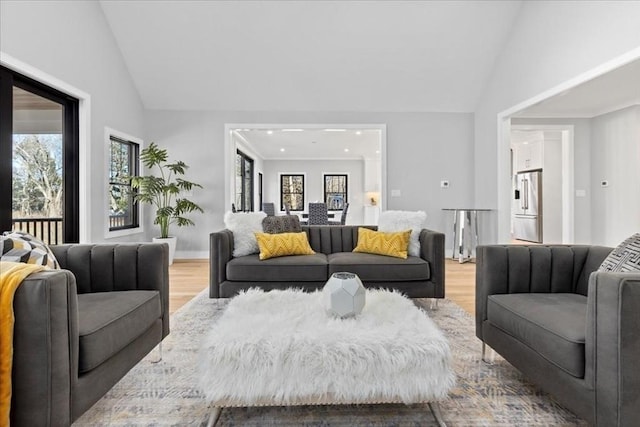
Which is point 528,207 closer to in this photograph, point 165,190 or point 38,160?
point 165,190

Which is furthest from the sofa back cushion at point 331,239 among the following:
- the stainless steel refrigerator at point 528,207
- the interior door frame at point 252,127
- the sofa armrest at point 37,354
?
the stainless steel refrigerator at point 528,207

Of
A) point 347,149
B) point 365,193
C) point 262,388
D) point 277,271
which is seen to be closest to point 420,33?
point 277,271

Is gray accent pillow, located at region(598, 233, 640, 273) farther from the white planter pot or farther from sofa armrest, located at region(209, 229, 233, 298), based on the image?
the white planter pot

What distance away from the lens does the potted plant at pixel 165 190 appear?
16.9 feet

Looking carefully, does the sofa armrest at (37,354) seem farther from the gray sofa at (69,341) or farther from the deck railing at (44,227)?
the deck railing at (44,227)

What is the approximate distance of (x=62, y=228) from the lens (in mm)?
4121

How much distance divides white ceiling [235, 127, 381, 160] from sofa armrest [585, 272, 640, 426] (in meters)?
6.20

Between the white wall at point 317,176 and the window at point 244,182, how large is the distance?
1611 millimetres

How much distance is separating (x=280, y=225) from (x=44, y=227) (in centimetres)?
265

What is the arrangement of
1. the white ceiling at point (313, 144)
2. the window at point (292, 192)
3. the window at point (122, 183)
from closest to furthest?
the window at point (122, 183)
the white ceiling at point (313, 144)
the window at point (292, 192)

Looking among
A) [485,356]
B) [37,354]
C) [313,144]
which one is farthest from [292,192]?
[37,354]

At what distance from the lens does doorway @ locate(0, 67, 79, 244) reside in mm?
3207

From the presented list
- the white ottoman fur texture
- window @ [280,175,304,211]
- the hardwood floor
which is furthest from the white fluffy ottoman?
window @ [280,175,304,211]

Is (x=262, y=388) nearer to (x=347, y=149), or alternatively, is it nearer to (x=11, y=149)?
(x=11, y=149)
